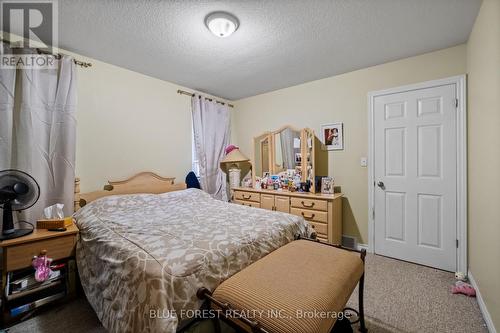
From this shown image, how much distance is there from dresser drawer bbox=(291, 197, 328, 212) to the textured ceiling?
1.70 meters

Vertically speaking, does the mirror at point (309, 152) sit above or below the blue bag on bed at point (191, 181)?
above

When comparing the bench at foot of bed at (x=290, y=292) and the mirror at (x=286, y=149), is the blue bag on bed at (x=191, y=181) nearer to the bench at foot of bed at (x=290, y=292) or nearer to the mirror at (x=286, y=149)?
the mirror at (x=286, y=149)

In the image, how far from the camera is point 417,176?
97.9 inches

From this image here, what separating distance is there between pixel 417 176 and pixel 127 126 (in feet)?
11.7

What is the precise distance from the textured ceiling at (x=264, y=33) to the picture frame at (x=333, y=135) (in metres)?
0.72

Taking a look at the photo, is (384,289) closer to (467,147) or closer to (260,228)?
(260,228)

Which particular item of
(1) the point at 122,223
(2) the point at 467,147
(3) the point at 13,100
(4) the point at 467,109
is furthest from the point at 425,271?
(3) the point at 13,100

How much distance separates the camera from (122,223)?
183cm

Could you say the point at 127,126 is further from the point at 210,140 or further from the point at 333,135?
the point at 333,135

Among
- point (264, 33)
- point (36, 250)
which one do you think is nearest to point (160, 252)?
point (36, 250)

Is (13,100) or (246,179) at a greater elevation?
(13,100)

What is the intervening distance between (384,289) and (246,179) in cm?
244

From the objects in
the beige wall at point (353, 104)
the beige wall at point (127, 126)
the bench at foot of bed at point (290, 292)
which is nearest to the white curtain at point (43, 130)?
A: the beige wall at point (127, 126)

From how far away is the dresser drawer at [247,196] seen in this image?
11.1 ft
